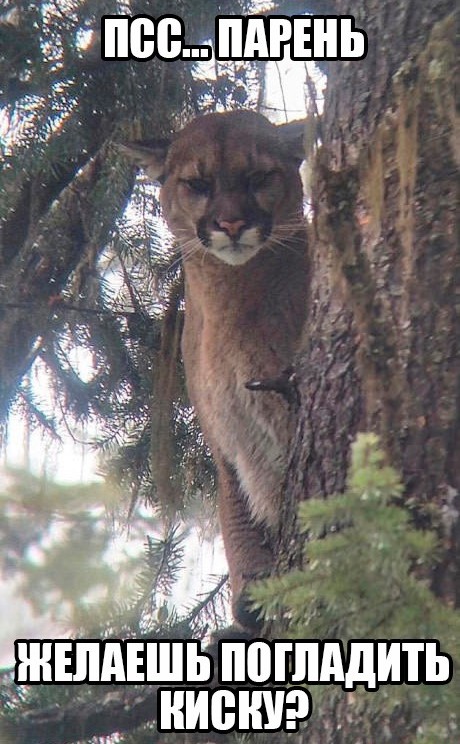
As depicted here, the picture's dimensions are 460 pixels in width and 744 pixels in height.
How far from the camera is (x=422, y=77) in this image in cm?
184

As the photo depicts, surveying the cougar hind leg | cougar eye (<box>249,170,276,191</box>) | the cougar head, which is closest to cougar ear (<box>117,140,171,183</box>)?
the cougar head

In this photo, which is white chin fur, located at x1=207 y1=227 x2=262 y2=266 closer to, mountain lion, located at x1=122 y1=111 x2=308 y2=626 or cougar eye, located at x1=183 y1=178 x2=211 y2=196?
mountain lion, located at x1=122 y1=111 x2=308 y2=626

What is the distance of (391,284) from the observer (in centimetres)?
183

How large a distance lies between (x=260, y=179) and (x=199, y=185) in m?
0.19

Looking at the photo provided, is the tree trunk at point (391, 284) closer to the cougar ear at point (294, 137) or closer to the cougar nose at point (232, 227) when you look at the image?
the cougar nose at point (232, 227)

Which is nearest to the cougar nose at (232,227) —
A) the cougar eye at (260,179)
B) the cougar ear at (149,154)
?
the cougar eye at (260,179)

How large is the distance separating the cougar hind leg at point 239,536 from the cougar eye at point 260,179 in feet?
2.72

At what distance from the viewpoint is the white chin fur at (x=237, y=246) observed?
2941 mm

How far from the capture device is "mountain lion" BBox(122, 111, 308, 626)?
2938 mm

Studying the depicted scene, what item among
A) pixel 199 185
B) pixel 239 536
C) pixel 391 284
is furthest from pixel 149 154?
pixel 391 284

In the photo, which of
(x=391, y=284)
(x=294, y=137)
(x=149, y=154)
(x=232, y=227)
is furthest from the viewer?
(x=294, y=137)

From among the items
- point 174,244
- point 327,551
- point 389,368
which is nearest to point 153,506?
point 174,244

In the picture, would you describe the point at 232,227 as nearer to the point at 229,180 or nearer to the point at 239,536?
the point at 229,180

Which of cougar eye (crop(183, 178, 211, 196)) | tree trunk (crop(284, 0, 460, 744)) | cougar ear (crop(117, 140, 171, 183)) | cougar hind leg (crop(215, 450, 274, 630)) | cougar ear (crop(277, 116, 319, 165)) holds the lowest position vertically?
cougar hind leg (crop(215, 450, 274, 630))
